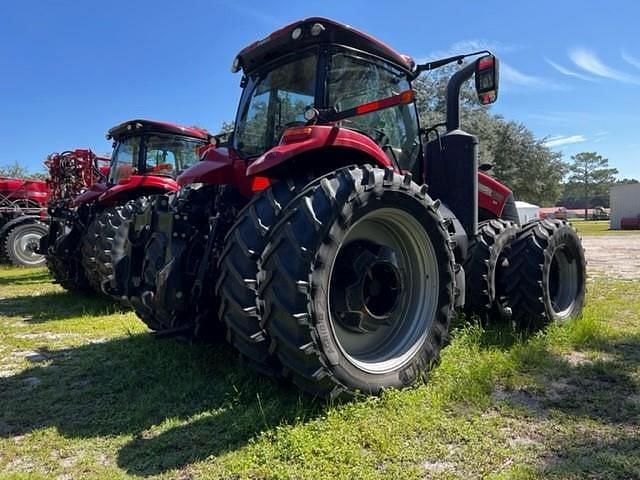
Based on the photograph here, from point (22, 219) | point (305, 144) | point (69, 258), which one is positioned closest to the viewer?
point (305, 144)

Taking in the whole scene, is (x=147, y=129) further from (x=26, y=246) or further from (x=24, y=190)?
(x=24, y=190)

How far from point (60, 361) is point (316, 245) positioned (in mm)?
3135

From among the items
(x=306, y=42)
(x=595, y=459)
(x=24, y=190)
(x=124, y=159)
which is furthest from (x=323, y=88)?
(x=24, y=190)

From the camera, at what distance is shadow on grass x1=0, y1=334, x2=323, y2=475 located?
8.65 feet

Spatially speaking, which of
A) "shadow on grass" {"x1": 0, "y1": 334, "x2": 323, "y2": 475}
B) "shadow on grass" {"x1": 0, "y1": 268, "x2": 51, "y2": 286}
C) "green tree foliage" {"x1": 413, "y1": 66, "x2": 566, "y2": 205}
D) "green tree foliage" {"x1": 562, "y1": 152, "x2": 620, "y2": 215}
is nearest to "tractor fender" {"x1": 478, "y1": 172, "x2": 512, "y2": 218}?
"shadow on grass" {"x1": 0, "y1": 334, "x2": 323, "y2": 475}

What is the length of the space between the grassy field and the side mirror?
1.95 meters

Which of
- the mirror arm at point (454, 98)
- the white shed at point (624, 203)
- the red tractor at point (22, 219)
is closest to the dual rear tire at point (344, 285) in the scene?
the mirror arm at point (454, 98)

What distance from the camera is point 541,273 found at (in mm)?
4250

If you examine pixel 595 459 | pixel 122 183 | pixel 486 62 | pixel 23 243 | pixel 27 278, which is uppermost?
pixel 486 62

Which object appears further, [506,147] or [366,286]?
[506,147]

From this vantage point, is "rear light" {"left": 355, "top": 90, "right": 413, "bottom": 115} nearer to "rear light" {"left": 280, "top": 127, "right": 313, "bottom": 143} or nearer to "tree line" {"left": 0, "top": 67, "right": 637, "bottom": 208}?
"rear light" {"left": 280, "top": 127, "right": 313, "bottom": 143}

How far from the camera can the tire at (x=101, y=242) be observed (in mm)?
6484

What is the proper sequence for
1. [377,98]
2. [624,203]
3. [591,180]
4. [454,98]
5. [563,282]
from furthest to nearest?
[591,180] → [624,203] → [563,282] → [454,98] → [377,98]

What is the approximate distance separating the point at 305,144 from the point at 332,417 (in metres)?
1.61
